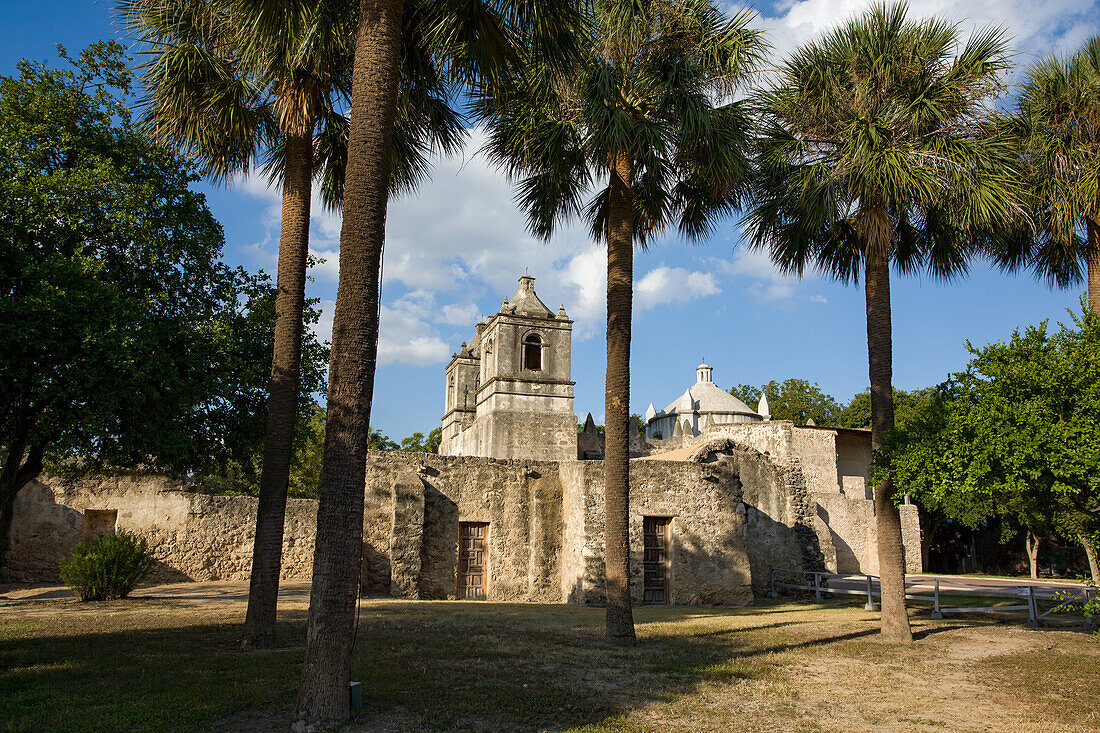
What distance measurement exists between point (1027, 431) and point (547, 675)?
5.83m

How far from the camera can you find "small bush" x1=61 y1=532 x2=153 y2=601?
13109mm

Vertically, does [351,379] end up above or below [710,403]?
below

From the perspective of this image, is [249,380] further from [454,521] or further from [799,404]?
[799,404]

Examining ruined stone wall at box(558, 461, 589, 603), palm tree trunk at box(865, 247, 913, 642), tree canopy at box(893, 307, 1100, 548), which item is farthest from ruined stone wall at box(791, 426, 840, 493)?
tree canopy at box(893, 307, 1100, 548)

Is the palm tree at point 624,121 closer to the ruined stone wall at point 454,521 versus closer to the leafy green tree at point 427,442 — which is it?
the ruined stone wall at point 454,521

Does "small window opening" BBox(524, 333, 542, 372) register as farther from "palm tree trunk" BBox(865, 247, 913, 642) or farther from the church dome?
"palm tree trunk" BBox(865, 247, 913, 642)

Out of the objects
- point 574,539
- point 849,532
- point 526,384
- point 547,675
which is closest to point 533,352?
point 526,384

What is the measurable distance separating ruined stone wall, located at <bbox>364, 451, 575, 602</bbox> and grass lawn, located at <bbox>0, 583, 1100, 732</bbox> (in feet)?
12.6

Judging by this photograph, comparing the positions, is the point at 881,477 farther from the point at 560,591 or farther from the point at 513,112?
the point at 560,591

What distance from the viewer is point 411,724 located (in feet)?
18.2

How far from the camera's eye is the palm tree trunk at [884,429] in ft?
35.8

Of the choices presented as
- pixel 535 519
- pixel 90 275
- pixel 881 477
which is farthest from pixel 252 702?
pixel 535 519

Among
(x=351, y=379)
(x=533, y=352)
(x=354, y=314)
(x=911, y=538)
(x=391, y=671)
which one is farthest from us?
(x=533, y=352)

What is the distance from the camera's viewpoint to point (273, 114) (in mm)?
9977
